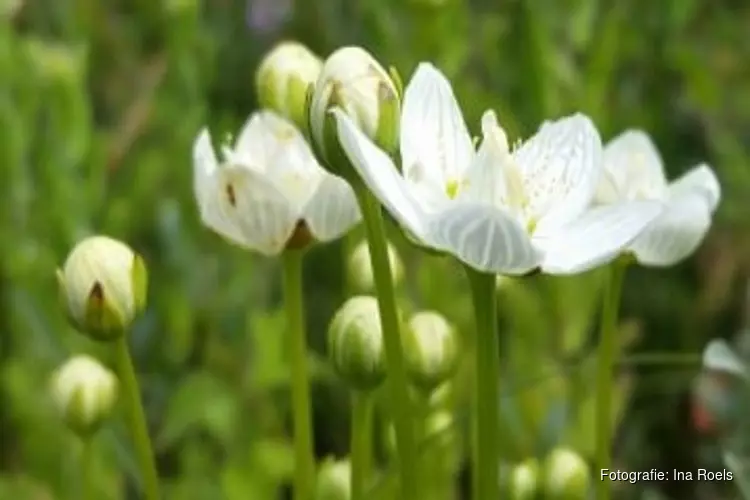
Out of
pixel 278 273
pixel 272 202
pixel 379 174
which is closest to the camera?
pixel 379 174

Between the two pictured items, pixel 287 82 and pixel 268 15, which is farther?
pixel 268 15

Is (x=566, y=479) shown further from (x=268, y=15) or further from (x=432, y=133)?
(x=268, y=15)

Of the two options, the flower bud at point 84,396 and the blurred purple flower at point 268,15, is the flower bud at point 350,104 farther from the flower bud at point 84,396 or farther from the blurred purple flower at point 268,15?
the blurred purple flower at point 268,15

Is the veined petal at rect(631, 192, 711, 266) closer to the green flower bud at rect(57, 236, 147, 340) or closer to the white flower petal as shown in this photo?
the white flower petal

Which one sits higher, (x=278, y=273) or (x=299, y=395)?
(x=278, y=273)

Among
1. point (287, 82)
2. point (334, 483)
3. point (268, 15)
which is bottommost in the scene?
point (334, 483)

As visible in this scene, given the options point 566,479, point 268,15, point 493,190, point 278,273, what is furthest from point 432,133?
point 268,15

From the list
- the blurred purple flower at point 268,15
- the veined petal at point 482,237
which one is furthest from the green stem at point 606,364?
the blurred purple flower at point 268,15

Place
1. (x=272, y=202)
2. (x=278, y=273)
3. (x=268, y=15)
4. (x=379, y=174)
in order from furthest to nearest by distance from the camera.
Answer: (x=268, y=15)
(x=278, y=273)
(x=272, y=202)
(x=379, y=174)

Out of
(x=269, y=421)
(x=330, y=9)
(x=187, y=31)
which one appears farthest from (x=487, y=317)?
(x=330, y=9)
